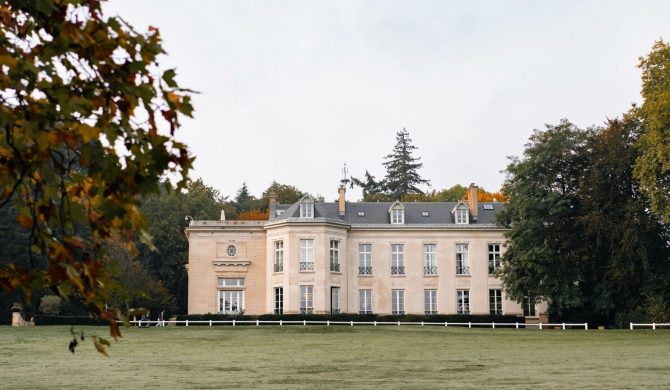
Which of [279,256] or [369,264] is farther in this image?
[369,264]

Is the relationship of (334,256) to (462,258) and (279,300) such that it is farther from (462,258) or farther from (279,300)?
(462,258)

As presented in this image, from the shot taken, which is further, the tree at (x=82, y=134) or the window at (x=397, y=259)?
the window at (x=397, y=259)

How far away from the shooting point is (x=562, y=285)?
4688 centimetres

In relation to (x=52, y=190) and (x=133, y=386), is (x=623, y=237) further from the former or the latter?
(x=52, y=190)

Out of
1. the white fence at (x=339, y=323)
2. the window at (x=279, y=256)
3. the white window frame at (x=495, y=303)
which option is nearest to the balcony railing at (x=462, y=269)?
the white window frame at (x=495, y=303)

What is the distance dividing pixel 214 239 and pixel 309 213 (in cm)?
593

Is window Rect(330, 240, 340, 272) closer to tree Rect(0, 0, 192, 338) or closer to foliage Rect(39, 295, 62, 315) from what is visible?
foliage Rect(39, 295, 62, 315)

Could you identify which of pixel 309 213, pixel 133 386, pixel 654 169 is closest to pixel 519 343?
pixel 654 169

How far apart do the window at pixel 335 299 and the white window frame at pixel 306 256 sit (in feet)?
6.71

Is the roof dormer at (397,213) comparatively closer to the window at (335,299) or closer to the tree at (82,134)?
the window at (335,299)

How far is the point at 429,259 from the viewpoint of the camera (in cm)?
5525

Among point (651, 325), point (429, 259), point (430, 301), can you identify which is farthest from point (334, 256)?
point (651, 325)

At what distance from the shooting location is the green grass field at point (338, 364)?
1485cm

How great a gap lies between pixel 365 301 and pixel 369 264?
2199mm
